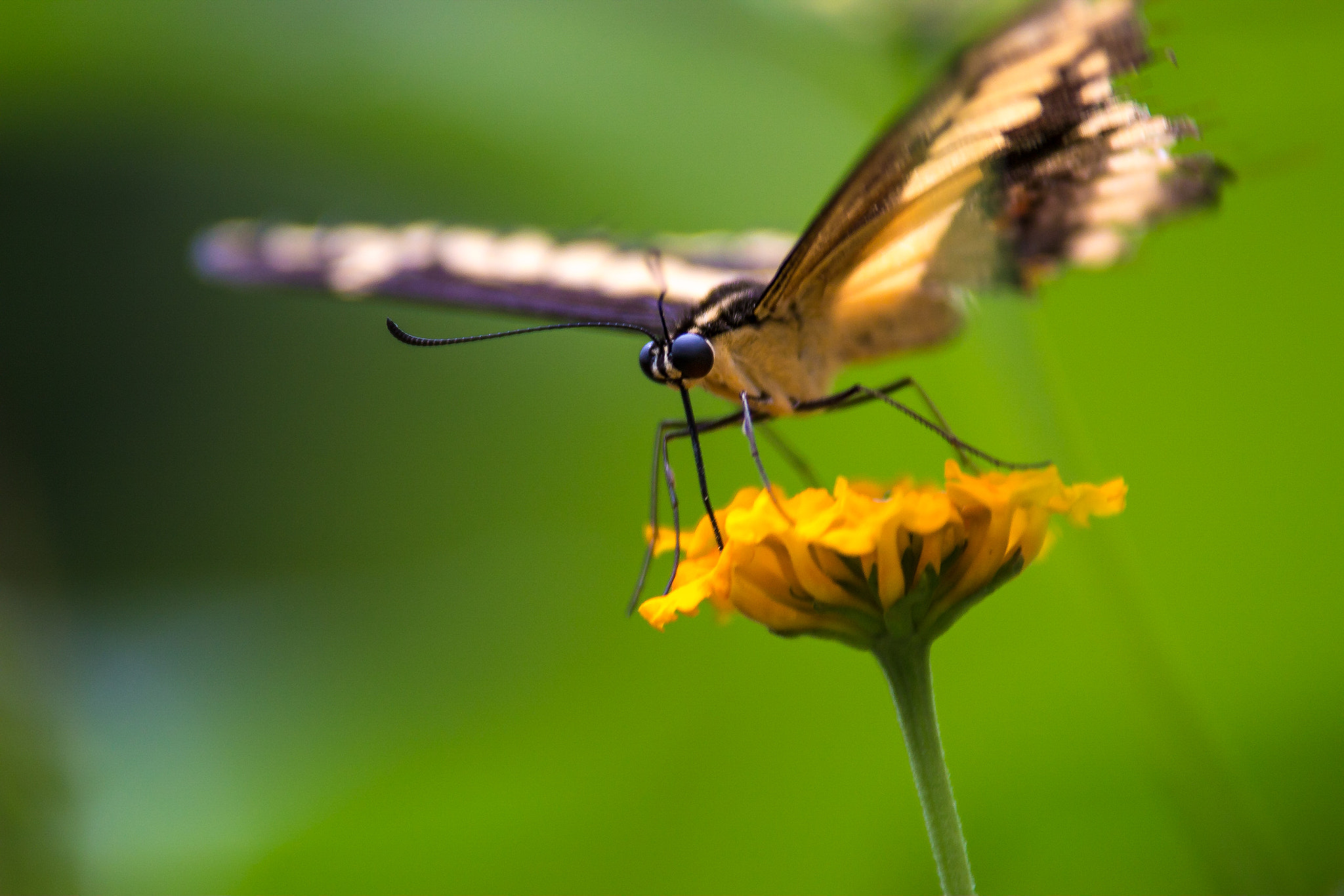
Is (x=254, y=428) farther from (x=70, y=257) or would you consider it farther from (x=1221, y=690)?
(x=1221, y=690)

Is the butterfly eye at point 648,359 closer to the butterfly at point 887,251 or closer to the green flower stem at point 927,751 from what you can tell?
the butterfly at point 887,251

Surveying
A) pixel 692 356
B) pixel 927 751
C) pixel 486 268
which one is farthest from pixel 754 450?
pixel 486 268

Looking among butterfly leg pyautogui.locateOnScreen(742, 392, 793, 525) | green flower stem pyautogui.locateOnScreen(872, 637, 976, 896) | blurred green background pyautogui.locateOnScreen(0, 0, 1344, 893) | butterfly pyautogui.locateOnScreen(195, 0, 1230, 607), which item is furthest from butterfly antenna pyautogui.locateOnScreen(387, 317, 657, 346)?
blurred green background pyautogui.locateOnScreen(0, 0, 1344, 893)

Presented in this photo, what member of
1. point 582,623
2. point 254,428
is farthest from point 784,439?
point 254,428

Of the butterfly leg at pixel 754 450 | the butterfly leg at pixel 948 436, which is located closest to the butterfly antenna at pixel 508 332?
the butterfly leg at pixel 754 450

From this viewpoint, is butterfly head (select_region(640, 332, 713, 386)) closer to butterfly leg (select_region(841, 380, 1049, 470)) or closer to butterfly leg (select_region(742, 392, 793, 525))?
butterfly leg (select_region(742, 392, 793, 525))
